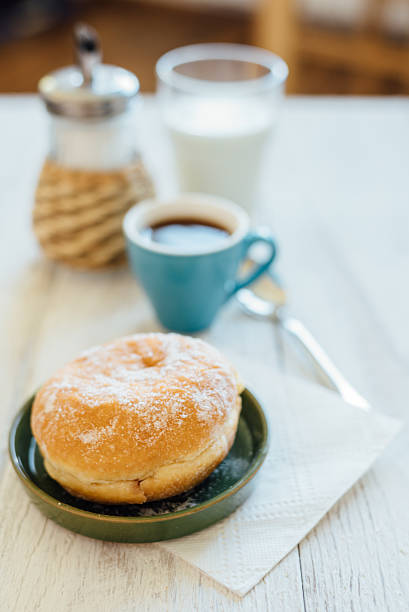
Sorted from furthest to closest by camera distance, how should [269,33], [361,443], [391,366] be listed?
[269,33] → [391,366] → [361,443]

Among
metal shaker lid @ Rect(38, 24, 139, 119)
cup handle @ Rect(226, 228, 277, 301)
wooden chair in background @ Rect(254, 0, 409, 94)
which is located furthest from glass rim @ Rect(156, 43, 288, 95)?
wooden chair in background @ Rect(254, 0, 409, 94)

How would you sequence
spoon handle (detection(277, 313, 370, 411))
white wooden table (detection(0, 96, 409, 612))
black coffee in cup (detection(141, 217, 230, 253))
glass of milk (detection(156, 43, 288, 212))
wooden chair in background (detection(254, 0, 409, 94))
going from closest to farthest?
white wooden table (detection(0, 96, 409, 612)) → spoon handle (detection(277, 313, 370, 411)) → black coffee in cup (detection(141, 217, 230, 253)) → glass of milk (detection(156, 43, 288, 212)) → wooden chair in background (detection(254, 0, 409, 94))

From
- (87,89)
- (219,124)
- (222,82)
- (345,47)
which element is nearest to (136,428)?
(87,89)

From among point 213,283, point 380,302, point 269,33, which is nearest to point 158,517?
point 213,283

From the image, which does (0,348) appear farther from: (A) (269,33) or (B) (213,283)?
(A) (269,33)

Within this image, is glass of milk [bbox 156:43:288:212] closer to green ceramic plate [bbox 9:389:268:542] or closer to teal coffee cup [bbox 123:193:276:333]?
teal coffee cup [bbox 123:193:276:333]

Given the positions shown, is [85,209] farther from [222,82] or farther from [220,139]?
[222,82]

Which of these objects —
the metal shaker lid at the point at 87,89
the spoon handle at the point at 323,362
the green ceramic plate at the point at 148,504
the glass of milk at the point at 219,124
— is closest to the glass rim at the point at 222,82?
the glass of milk at the point at 219,124

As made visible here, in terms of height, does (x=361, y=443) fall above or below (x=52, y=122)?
below
